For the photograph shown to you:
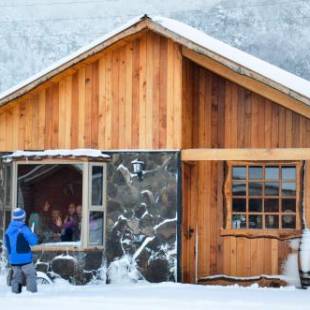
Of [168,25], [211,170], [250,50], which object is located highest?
[250,50]

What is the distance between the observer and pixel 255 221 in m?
15.6

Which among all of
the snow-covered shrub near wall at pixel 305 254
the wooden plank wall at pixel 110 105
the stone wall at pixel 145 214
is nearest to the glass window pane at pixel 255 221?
the snow-covered shrub near wall at pixel 305 254

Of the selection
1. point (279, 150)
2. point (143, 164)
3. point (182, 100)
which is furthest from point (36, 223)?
point (279, 150)

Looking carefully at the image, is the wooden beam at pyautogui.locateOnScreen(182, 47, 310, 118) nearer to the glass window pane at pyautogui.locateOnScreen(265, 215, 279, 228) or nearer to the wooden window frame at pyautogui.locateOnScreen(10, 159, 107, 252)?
the glass window pane at pyautogui.locateOnScreen(265, 215, 279, 228)

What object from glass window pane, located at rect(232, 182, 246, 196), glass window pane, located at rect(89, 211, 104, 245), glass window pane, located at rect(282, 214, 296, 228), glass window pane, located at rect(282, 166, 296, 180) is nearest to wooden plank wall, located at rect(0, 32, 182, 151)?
glass window pane, located at rect(89, 211, 104, 245)

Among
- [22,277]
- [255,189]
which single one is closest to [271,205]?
[255,189]

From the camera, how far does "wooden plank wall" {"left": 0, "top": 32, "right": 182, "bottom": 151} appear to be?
15203 mm

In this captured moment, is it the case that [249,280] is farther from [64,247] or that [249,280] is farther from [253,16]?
[253,16]

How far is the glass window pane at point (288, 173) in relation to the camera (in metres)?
15.5

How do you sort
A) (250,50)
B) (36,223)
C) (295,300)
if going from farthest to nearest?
1. (250,50)
2. (36,223)
3. (295,300)

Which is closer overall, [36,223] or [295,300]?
[295,300]

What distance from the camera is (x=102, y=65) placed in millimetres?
15672

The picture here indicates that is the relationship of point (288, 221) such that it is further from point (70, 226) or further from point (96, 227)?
point (70, 226)

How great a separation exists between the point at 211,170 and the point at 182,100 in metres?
1.57
